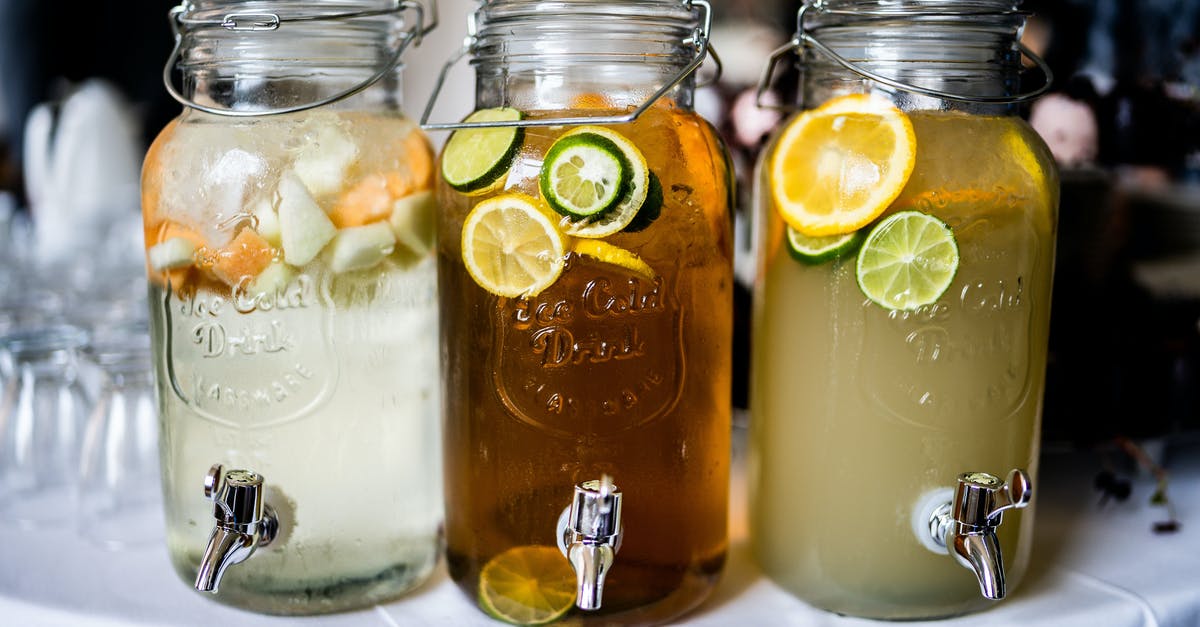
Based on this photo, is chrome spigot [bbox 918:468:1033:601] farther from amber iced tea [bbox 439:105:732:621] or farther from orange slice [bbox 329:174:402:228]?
orange slice [bbox 329:174:402:228]

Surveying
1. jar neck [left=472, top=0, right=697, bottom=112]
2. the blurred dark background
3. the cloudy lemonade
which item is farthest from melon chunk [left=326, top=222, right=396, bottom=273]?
the blurred dark background

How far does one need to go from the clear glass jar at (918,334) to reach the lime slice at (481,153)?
7.1 inches

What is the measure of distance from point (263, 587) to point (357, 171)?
282 mm

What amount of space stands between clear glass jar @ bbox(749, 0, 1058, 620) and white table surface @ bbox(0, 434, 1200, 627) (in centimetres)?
4

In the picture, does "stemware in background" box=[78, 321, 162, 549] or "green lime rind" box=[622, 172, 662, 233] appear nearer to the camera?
"green lime rind" box=[622, 172, 662, 233]

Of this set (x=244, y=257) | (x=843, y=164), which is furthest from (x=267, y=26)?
(x=843, y=164)

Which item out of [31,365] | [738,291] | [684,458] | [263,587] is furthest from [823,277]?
[31,365]

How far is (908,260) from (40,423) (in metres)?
0.79

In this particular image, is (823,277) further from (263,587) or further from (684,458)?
(263,587)

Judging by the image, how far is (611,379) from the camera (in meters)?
0.63

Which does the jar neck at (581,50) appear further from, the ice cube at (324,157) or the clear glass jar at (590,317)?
the ice cube at (324,157)

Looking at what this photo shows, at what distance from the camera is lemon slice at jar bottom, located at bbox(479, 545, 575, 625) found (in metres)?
0.65

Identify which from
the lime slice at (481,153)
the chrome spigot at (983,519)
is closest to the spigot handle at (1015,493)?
the chrome spigot at (983,519)

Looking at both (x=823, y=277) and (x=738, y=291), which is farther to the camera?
(x=738, y=291)
